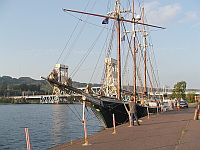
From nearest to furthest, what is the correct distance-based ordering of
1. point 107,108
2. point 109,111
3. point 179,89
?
point 107,108
point 109,111
point 179,89

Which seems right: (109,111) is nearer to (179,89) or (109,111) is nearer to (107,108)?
(107,108)

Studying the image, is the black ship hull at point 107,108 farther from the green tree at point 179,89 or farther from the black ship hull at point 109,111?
the green tree at point 179,89

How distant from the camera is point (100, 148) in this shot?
14.4m

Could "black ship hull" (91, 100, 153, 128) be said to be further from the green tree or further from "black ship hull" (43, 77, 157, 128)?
the green tree

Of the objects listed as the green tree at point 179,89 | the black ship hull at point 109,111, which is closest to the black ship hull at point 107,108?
the black ship hull at point 109,111

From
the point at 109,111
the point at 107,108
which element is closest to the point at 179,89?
the point at 109,111

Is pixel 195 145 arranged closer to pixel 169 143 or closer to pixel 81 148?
pixel 169 143

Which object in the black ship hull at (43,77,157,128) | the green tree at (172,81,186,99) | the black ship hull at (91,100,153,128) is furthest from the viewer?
the green tree at (172,81,186,99)

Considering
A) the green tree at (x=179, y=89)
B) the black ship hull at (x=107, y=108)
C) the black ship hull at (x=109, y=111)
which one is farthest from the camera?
the green tree at (x=179, y=89)

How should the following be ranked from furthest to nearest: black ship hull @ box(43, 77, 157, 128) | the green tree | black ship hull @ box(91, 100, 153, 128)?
the green tree < black ship hull @ box(91, 100, 153, 128) < black ship hull @ box(43, 77, 157, 128)

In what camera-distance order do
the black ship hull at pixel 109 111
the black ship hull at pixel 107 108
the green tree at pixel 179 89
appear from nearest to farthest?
the black ship hull at pixel 107 108 → the black ship hull at pixel 109 111 → the green tree at pixel 179 89

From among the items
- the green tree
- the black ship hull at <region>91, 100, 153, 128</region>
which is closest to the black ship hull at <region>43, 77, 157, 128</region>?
the black ship hull at <region>91, 100, 153, 128</region>

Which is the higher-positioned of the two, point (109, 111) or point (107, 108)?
point (107, 108)

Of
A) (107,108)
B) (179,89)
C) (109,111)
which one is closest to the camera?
(107,108)
